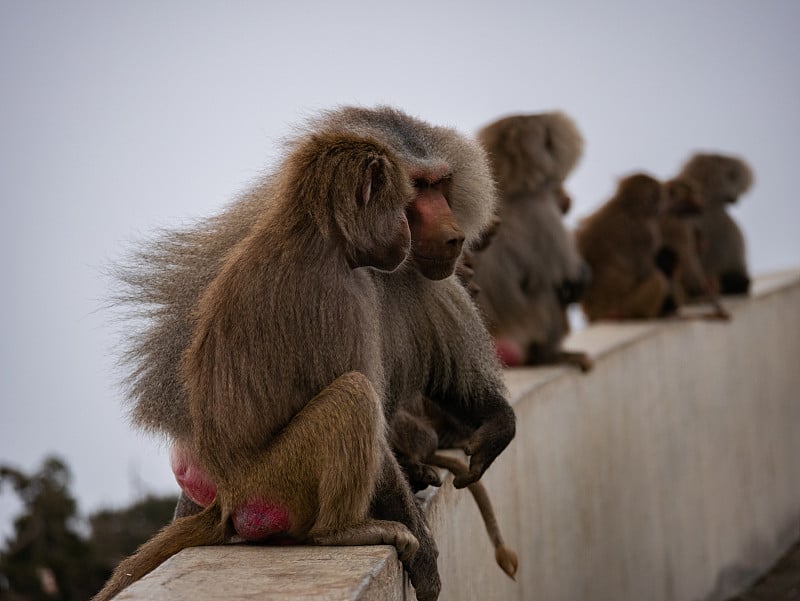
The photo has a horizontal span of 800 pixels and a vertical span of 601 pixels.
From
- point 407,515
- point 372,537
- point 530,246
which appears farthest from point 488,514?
point 530,246

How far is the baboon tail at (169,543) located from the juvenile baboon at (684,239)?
187 inches

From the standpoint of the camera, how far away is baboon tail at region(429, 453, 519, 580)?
2.87 meters

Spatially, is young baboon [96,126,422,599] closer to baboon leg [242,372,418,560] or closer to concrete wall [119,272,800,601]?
baboon leg [242,372,418,560]

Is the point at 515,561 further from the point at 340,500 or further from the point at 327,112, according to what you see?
the point at 327,112

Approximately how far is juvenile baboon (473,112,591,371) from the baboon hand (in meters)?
2.21

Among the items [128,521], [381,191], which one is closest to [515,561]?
[381,191]

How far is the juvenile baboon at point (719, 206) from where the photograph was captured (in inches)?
305

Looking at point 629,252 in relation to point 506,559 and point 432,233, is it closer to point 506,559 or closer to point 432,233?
point 506,559

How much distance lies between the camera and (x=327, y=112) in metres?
2.68

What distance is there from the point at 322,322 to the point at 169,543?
61cm

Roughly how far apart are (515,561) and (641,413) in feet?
8.68

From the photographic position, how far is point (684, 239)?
22.6 ft

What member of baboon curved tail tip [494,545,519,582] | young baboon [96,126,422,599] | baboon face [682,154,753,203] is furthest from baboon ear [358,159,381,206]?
baboon face [682,154,753,203]

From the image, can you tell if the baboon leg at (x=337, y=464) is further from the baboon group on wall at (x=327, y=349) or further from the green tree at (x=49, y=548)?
the green tree at (x=49, y=548)
